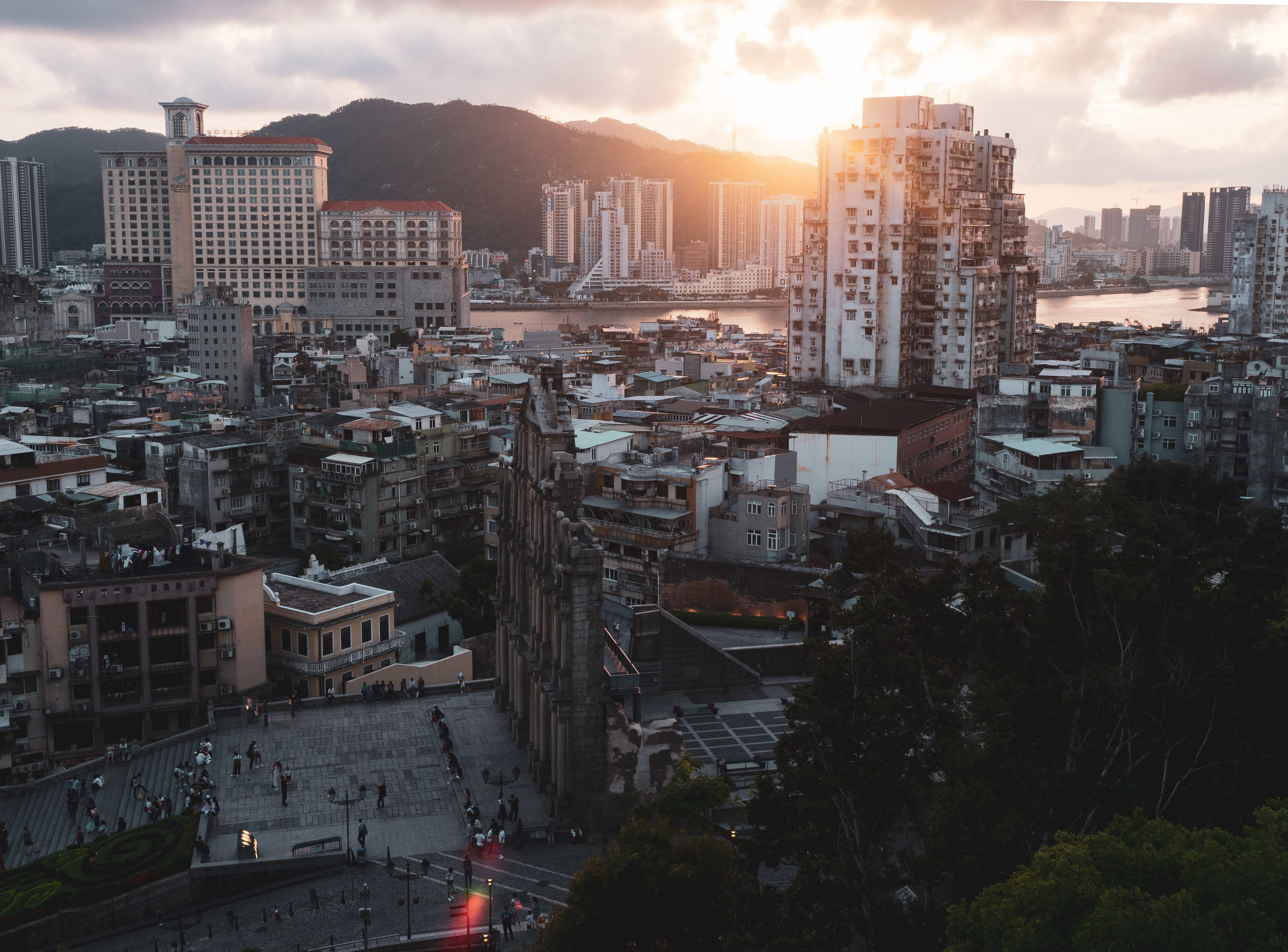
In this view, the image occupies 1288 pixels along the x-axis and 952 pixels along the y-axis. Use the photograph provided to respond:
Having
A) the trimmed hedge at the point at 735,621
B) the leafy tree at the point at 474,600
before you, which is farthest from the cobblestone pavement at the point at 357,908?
the leafy tree at the point at 474,600

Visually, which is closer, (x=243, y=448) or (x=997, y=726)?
(x=997, y=726)

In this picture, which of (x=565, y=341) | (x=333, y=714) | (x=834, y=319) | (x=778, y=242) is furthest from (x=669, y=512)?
(x=778, y=242)

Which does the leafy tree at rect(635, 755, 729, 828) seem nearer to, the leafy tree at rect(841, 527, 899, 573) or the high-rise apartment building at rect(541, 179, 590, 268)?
the leafy tree at rect(841, 527, 899, 573)

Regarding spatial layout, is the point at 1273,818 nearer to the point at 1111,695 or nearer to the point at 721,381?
the point at 1111,695

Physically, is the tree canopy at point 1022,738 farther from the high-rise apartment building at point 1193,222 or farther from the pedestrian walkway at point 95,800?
the high-rise apartment building at point 1193,222

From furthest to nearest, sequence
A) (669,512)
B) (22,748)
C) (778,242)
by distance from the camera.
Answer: (778,242) < (669,512) < (22,748)

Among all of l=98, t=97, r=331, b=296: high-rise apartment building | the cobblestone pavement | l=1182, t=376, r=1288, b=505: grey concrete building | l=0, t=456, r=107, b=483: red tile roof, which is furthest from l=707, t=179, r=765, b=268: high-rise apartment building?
the cobblestone pavement
